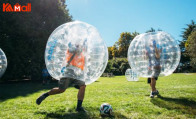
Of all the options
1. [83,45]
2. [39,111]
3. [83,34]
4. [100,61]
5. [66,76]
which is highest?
[83,34]

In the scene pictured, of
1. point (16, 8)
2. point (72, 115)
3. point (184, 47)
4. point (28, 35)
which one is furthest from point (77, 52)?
point (184, 47)

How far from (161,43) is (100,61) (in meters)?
2.58

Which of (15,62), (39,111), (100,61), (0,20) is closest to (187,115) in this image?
(100,61)

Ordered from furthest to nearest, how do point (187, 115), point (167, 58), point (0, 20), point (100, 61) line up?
point (0, 20), point (167, 58), point (100, 61), point (187, 115)

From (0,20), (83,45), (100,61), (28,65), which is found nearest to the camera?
(83,45)

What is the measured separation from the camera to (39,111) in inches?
174

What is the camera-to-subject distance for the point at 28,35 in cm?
1659

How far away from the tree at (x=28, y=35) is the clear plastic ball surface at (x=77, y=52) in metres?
12.5

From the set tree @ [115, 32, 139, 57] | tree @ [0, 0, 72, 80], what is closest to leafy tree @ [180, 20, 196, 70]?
tree @ [115, 32, 139, 57]

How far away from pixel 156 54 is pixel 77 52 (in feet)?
9.62

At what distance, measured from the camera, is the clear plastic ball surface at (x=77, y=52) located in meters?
3.98

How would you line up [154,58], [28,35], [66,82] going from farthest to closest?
[28,35] → [154,58] → [66,82]

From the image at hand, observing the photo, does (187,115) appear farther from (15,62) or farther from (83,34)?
(15,62)

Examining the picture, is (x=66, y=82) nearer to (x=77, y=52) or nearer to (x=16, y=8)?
(x=77, y=52)
